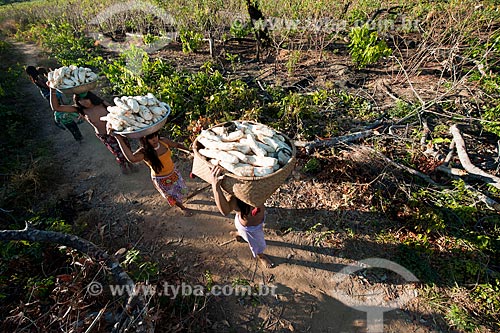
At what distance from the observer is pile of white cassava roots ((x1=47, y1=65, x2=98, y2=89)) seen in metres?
3.49

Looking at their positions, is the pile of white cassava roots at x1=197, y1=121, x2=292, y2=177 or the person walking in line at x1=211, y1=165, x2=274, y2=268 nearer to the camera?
the pile of white cassava roots at x1=197, y1=121, x2=292, y2=177

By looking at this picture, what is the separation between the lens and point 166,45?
29.0 ft

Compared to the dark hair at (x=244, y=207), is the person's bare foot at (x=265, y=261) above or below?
below

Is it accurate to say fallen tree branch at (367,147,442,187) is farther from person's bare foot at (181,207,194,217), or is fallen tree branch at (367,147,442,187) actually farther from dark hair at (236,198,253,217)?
person's bare foot at (181,207,194,217)

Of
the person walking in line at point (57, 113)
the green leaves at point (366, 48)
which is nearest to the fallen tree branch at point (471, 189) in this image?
the green leaves at point (366, 48)

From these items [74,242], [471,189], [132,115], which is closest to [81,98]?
[132,115]

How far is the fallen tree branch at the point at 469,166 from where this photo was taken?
3.38 m

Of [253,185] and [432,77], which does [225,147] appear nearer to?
[253,185]

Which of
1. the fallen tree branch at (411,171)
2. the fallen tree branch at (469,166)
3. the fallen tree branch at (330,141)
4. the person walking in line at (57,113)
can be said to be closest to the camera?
the fallen tree branch at (469,166)

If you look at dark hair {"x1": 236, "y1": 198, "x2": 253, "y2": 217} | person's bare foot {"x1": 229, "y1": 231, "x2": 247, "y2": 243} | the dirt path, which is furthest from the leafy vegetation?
dark hair {"x1": 236, "y1": 198, "x2": 253, "y2": 217}

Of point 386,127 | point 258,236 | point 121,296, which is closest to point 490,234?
point 386,127

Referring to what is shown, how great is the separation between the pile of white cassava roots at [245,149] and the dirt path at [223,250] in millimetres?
1606

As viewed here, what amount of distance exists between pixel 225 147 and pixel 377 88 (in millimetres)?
5162

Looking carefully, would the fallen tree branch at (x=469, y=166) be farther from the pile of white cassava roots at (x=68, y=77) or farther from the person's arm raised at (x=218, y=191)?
the pile of white cassava roots at (x=68, y=77)
